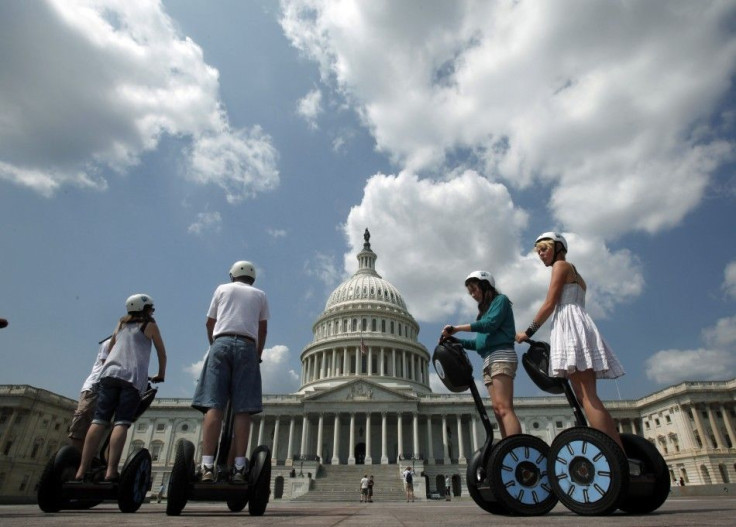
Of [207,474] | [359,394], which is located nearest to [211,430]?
[207,474]

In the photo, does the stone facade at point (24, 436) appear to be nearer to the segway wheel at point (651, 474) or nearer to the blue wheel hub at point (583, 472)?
the blue wheel hub at point (583, 472)

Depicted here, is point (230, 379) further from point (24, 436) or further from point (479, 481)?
point (24, 436)

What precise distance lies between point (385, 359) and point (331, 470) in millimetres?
25470

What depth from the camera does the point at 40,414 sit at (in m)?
58.2

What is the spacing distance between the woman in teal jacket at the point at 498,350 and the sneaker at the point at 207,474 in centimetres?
339

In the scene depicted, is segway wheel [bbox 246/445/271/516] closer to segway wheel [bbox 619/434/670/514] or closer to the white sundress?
the white sundress

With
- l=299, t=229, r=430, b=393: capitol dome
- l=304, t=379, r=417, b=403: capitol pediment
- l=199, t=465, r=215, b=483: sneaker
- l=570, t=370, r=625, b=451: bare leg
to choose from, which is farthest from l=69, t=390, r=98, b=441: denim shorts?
l=299, t=229, r=430, b=393: capitol dome

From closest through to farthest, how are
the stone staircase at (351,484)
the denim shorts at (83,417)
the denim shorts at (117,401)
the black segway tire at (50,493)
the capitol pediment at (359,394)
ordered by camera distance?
1. the black segway tire at (50,493)
2. the denim shorts at (117,401)
3. the denim shorts at (83,417)
4. the stone staircase at (351,484)
5. the capitol pediment at (359,394)

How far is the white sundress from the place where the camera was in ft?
16.6

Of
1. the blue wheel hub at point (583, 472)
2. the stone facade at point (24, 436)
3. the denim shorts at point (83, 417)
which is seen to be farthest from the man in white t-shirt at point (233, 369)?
the stone facade at point (24, 436)

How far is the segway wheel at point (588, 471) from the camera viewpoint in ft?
13.7

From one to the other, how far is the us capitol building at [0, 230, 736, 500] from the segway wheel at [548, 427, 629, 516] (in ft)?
157

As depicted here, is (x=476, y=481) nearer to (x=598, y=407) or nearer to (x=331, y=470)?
(x=598, y=407)

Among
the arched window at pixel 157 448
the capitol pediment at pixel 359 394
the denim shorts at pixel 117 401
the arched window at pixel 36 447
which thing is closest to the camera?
the denim shorts at pixel 117 401
